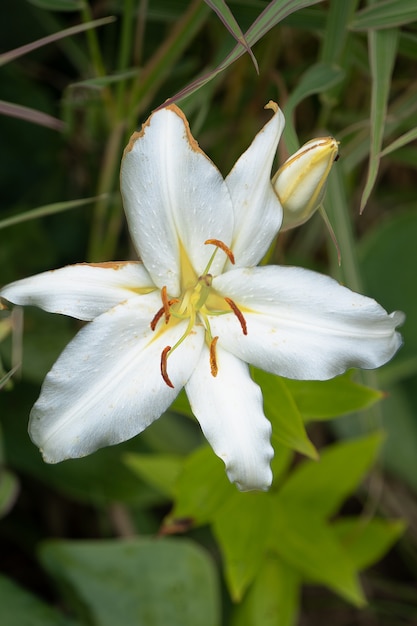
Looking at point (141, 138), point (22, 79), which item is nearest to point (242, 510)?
point (141, 138)

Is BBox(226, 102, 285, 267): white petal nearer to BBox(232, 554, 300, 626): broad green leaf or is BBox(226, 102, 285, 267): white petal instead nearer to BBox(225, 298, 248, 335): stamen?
BBox(225, 298, 248, 335): stamen

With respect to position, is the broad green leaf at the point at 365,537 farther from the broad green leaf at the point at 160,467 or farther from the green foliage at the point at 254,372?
the broad green leaf at the point at 160,467

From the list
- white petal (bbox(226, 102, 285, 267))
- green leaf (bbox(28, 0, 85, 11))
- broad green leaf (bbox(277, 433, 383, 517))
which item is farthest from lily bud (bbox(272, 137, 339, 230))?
broad green leaf (bbox(277, 433, 383, 517))

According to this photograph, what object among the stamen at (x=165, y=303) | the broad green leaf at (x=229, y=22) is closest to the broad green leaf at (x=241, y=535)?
the stamen at (x=165, y=303)

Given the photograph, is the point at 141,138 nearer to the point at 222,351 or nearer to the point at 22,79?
the point at 222,351

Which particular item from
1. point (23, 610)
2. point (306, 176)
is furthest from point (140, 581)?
point (306, 176)

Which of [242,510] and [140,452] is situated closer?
[242,510]
